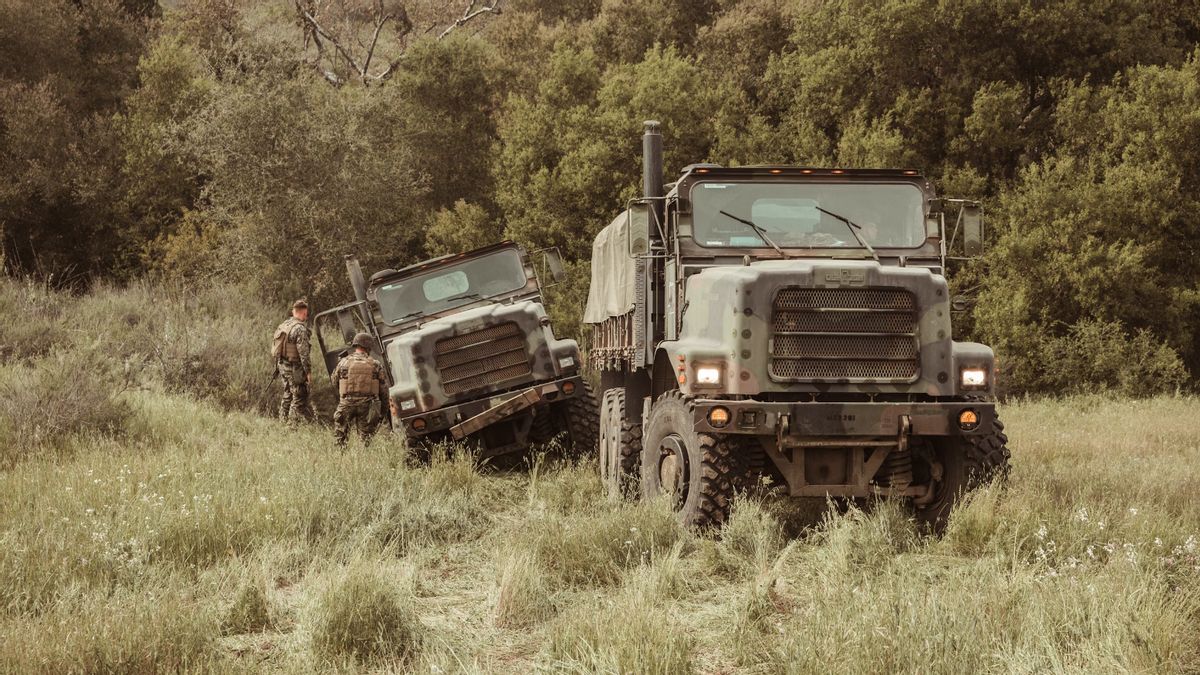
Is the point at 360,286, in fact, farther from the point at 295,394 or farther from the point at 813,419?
the point at 813,419

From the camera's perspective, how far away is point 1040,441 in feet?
38.3

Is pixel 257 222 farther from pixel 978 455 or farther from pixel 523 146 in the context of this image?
pixel 978 455

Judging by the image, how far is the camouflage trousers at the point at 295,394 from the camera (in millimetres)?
13984

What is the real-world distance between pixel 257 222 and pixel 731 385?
18295mm

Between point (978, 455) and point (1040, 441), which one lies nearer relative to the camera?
point (978, 455)

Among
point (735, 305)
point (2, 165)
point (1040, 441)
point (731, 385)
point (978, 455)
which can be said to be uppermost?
point (2, 165)

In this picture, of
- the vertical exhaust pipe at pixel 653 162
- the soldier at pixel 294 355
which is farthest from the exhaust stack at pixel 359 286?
the vertical exhaust pipe at pixel 653 162

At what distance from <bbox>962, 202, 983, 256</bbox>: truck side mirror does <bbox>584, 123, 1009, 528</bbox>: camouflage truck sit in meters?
0.01

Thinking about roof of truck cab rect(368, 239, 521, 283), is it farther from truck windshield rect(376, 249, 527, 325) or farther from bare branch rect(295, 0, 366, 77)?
bare branch rect(295, 0, 366, 77)

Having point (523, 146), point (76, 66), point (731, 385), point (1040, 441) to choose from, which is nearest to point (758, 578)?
point (731, 385)

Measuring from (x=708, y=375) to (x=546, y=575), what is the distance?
1.68 m

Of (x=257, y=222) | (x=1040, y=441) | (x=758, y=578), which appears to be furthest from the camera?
(x=257, y=222)

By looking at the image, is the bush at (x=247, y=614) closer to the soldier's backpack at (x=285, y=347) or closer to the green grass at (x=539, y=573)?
the green grass at (x=539, y=573)

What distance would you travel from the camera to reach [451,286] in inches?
480
